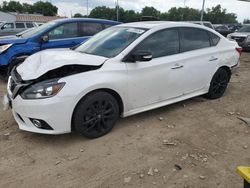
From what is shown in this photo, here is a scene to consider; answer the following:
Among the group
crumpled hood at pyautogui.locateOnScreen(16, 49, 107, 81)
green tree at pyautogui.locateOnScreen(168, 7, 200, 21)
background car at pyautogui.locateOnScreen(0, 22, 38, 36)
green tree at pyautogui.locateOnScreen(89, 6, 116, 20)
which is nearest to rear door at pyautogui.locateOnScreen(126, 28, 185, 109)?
crumpled hood at pyautogui.locateOnScreen(16, 49, 107, 81)

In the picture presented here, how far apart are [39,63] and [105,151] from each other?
1.56 m

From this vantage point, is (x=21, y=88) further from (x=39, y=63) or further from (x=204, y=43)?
(x=204, y=43)

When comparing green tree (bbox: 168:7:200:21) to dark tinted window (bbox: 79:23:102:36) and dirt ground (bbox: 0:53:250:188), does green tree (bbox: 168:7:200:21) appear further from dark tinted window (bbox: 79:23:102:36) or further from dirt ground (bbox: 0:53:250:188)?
dirt ground (bbox: 0:53:250:188)

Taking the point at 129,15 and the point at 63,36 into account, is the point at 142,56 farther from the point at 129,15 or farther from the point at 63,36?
the point at 129,15

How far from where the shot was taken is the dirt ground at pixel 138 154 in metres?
2.96

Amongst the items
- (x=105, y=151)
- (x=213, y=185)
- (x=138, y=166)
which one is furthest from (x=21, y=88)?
(x=213, y=185)

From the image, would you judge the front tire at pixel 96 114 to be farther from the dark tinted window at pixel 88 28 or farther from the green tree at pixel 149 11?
the green tree at pixel 149 11

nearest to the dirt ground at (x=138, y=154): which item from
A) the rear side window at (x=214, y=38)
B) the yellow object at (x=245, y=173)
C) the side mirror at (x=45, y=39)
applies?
the yellow object at (x=245, y=173)

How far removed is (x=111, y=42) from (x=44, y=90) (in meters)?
1.47

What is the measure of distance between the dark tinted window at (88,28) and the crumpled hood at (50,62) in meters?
3.52

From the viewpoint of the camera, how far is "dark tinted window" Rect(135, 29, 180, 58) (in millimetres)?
4207

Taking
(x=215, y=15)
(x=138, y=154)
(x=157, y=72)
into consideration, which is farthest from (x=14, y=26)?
(x=215, y=15)

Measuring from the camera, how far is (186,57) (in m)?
4.66

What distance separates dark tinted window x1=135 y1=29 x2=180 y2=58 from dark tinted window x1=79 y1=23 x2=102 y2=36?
12.0ft
